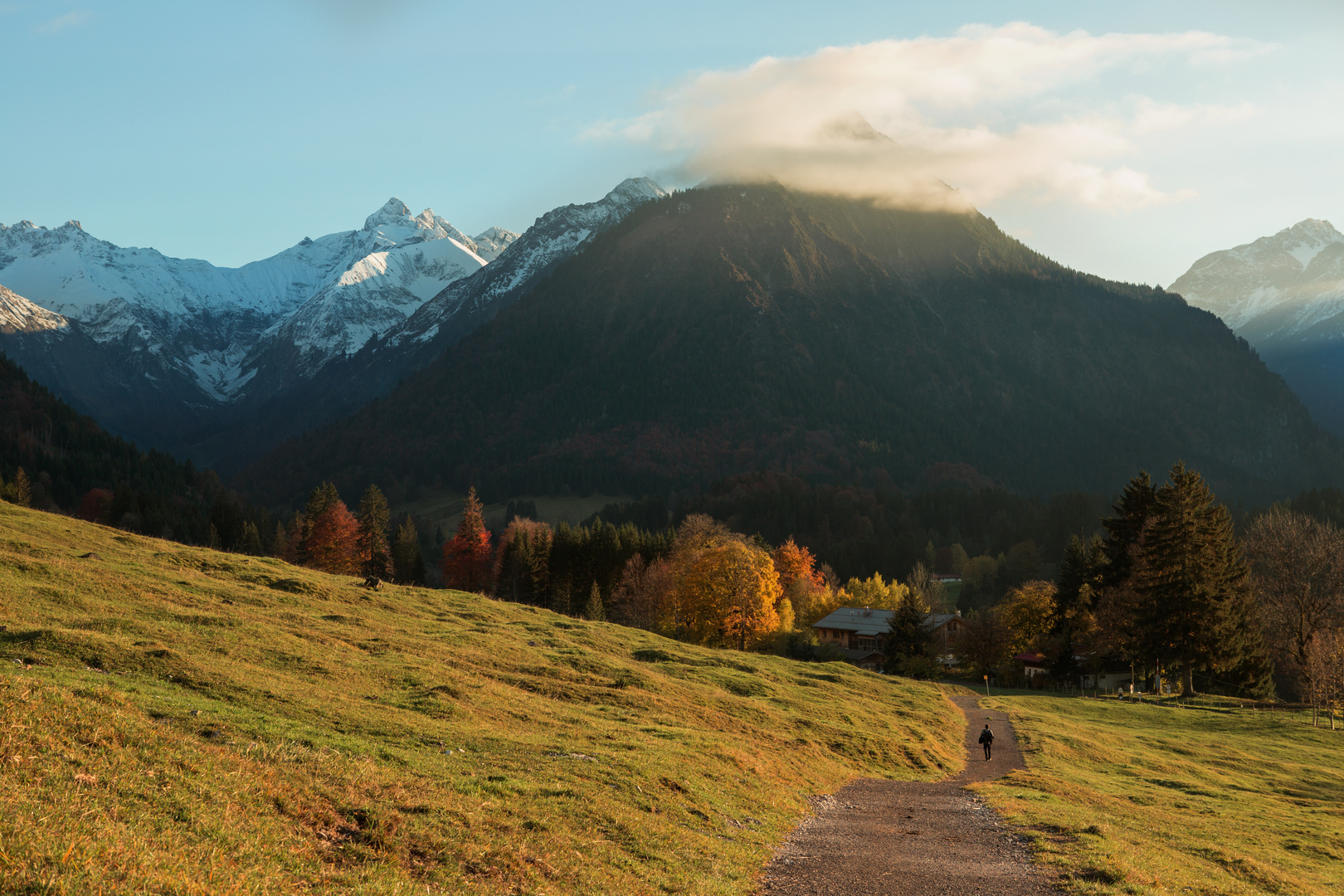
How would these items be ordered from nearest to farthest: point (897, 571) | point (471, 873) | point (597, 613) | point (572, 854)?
point (471, 873) → point (572, 854) → point (597, 613) → point (897, 571)

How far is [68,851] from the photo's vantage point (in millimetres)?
11242

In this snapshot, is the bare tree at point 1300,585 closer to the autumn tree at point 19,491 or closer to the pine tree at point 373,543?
the pine tree at point 373,543

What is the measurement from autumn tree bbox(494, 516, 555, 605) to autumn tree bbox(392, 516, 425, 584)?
12395 millimetres

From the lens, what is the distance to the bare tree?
8288 cm

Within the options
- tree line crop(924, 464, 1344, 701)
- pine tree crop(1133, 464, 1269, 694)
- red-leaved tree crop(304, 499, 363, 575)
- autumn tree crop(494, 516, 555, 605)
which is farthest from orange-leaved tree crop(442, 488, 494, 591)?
pine tree crop(1133, 464, 1269, 694)

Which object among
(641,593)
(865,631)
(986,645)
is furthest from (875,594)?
(641,593)

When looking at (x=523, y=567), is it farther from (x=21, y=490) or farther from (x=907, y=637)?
(x=21, y=490)

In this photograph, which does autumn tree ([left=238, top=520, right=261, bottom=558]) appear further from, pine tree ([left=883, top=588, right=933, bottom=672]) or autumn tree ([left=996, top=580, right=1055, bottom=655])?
autumn tree ([left=996, top=580, right=1055, bottom=655])

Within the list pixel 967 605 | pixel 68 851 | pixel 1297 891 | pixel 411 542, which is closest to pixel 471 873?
pixel 68 851

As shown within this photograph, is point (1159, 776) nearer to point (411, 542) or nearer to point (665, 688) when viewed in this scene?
point (665, 688)

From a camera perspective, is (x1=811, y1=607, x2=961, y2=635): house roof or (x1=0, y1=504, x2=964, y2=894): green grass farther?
(x1=811, y1=607, x2=961, y2=635): house roof

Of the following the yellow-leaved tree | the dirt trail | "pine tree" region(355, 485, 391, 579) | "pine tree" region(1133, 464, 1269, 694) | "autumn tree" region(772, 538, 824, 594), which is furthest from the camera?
"autumn tree" region(772, 538, 824, 594)

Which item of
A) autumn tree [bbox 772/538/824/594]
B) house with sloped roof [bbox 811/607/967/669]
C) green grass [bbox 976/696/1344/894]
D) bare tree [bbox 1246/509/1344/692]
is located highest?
bare tree [bbox 1246/509/1344/692]

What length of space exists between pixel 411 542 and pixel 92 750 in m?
127
